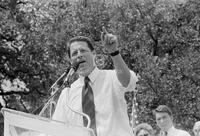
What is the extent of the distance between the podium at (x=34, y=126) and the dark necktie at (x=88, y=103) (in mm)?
697

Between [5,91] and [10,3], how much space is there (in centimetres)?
420

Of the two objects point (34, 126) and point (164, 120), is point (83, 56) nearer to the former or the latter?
point (34, 126)

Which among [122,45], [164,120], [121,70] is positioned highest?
[122,45]

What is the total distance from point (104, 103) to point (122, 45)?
16244mm

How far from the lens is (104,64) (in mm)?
18594

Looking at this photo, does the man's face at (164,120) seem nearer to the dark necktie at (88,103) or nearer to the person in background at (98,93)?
the person in background at (98,93)

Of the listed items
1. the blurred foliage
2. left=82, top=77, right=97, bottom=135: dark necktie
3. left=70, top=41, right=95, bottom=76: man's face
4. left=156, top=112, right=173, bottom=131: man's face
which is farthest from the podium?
the blurred foliage

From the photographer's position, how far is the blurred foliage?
17.8m

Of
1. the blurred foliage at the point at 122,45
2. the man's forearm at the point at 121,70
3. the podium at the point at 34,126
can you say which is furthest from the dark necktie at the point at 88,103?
the blurred foliage at the point at 122,45

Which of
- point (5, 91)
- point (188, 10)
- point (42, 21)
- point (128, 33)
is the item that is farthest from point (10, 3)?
point (188, 10)

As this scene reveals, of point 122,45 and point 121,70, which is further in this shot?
point 122,45

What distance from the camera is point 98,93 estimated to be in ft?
11.4

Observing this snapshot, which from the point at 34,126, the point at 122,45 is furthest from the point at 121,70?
the point at 122,45

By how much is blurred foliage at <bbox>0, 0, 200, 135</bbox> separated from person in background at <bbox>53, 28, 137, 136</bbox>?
42.7 feet
